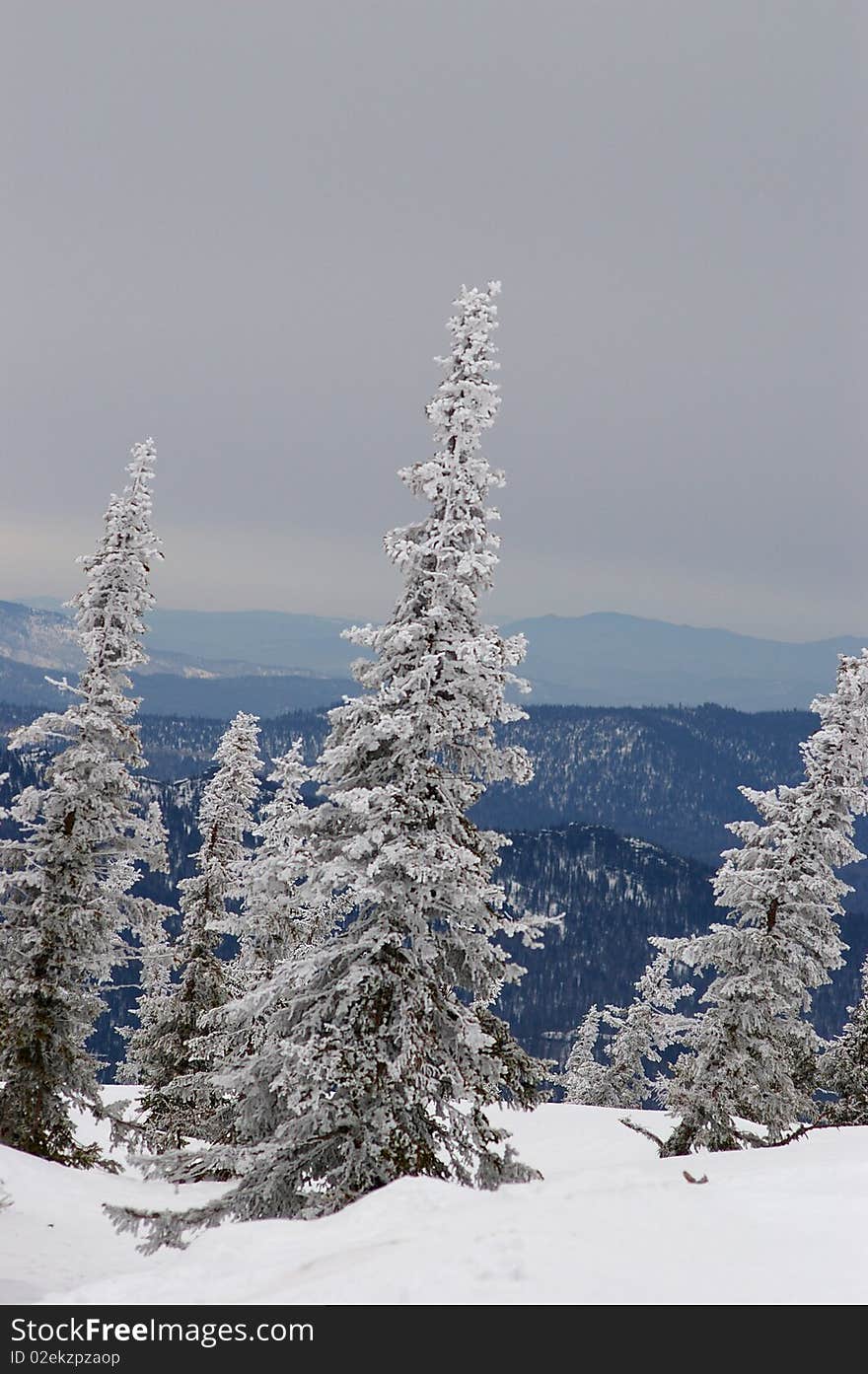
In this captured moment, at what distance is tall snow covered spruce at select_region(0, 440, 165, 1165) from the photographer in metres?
15.3

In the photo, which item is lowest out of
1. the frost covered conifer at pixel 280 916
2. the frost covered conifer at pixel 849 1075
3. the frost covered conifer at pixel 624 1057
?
the frost covered conifer at pixel 624 1057

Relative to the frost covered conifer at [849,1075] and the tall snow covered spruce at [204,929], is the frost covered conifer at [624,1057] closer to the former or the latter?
the frost covered conifer at [849,1075]

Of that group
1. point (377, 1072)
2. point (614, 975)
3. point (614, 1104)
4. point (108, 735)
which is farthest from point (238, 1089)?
point (614, 975)

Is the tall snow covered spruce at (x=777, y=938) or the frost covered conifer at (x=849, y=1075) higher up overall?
the tall snow covered spruce at (x=777, y=938)

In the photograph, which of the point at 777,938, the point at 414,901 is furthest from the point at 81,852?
the point at 777,938

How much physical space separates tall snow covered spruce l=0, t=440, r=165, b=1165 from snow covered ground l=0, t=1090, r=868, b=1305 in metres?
5.61

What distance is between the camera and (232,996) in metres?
24.0

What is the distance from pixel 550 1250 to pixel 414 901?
3909 mm

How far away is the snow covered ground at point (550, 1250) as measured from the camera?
6.27 metres

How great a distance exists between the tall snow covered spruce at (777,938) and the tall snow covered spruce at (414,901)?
8.81 metres

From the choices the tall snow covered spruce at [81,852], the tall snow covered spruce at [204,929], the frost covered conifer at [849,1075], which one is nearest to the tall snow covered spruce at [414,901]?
the tall snow covered spruce at [81,852]

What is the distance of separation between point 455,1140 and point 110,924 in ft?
30.4

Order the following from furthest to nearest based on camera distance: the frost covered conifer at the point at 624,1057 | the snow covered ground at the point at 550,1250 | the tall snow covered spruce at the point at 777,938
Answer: the frost covered conifer at the point at 624,1057 < the tall snow covered spruce at the point at 777,938 < the snow covered ground at the point at 550,1250

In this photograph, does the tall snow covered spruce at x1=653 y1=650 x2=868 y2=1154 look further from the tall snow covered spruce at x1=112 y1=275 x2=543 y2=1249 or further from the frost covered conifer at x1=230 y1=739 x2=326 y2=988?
the frost covered conifer at x1=230 y1=739 x2=326 y2=988
